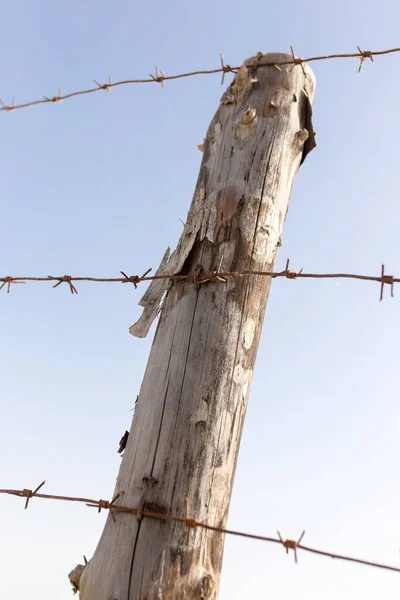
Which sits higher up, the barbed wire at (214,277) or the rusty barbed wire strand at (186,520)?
the barbed wire at (214,277)

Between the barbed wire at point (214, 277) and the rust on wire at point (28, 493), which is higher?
the barbed wire at point (214, 277)

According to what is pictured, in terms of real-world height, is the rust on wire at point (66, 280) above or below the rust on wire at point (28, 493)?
above

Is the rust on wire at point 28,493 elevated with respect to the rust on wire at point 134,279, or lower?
lower

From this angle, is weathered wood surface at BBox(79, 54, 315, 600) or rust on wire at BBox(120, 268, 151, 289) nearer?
weathered wood surface at BBox(79, 54, 315, 600)

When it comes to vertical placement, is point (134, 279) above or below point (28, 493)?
above

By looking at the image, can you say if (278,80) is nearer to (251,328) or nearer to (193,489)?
(251,328)

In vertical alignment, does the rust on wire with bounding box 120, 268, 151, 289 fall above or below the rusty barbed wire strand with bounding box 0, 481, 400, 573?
above

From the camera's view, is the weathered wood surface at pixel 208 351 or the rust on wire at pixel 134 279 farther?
the rust on wire at pixel 134 279

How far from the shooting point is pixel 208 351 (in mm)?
2459

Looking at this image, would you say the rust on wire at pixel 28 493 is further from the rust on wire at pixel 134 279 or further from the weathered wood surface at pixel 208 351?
the rust on wire at pixel 134 279

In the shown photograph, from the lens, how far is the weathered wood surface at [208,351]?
7.16 feet

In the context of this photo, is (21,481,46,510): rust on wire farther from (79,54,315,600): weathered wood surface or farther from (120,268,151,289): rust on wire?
(120,268,151,289): rust on wire

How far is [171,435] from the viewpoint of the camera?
7.66 ft

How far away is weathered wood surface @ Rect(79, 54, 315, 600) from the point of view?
218 centimetres
